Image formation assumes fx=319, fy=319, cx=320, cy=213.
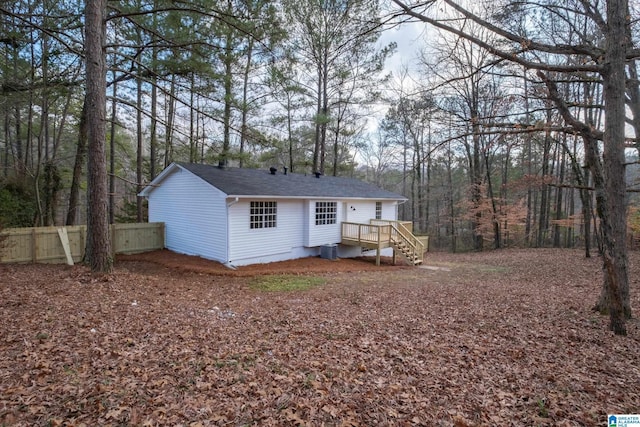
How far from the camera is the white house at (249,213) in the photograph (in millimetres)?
11141

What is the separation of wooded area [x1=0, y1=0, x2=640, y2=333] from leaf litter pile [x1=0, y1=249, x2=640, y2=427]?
55.2 inches

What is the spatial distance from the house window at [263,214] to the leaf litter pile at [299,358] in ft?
15.1

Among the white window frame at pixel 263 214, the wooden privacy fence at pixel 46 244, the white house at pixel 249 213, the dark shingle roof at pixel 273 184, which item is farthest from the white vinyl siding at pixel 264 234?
the wooden privacy fence at pixel 46 244

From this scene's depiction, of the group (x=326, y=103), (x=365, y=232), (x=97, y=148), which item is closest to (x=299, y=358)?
(x=97, y=148)

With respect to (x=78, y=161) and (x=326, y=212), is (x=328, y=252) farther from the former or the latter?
(x=78, y=161)

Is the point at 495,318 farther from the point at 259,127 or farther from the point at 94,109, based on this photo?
the point at 259,127

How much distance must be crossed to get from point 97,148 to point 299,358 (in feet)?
21.6

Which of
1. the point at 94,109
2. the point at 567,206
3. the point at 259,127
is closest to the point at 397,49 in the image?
the point at 259,127

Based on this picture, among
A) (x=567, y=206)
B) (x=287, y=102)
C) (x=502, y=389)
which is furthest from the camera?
(x=567, y=206)

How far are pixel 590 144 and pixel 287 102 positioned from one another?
55.8 feet

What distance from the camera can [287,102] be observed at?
66.1 feet

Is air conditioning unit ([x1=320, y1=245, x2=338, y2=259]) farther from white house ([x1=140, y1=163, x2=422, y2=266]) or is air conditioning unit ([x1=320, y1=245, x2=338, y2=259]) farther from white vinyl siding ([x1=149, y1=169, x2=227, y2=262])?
white vinyl siding ([x1=149, y1=169, x2=227, y2=262])

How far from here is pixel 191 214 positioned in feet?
40.3

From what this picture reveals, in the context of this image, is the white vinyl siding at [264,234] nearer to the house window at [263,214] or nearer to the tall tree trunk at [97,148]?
the house window at [263,214]
